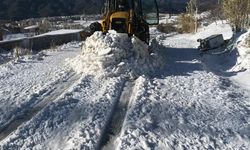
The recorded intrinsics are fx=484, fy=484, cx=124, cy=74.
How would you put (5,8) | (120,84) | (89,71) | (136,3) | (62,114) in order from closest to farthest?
(62,114) < (120,84) < (89,71) < (136,3) < (5,8)

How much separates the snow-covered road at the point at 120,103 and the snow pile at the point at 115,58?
0.03 m

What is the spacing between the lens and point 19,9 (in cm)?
7119

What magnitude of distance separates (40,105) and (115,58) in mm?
4540

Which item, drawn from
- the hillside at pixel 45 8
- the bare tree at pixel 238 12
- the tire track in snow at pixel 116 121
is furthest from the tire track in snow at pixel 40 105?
the hillside at pixel 45 8

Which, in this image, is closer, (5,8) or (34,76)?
(34,76)

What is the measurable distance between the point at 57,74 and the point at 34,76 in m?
0.70

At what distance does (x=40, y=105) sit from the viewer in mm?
10938

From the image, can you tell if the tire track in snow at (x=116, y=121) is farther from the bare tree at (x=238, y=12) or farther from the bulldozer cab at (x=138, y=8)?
the bare tree at (x=238, y=12)

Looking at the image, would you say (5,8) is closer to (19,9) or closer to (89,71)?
(19,9)

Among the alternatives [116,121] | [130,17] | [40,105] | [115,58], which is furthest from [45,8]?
[116,121]

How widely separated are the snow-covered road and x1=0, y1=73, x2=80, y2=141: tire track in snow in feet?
0.07

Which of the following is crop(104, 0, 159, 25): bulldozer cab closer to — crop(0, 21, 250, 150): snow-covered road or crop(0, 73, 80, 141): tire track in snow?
crop(0, 21, 250, 150): snow-covered road

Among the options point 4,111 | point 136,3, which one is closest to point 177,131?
point 4,111

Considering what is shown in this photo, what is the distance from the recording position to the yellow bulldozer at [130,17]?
17.8 meters
